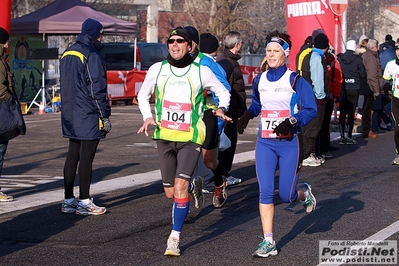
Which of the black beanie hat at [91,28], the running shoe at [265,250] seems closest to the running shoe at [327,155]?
the black beanie hat at [91,28]

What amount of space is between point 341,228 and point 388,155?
6526 millimetres

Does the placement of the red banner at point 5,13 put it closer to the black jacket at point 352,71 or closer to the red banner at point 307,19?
the black jacket at point 352,71

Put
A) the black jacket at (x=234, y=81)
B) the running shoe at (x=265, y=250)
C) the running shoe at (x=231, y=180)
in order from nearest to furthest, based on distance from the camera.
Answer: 1. the running shoe at (x=265, y=250)
2. the black jacket at (x=234, y=81)
3. the running shoe at (x=231, y=180)

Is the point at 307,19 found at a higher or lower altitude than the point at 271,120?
higher

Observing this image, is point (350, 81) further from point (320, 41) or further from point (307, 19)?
point (307, 19)

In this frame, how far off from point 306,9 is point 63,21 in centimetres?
800

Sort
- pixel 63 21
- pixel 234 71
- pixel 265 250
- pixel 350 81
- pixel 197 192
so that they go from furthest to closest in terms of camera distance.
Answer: pixel 63 21, pixel 350 81, pixel 234 71, pixel 197 192, pixel 265 250

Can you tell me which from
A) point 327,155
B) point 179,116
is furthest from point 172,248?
point 327,155

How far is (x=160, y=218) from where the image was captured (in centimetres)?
864

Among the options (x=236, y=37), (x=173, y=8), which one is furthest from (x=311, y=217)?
(x=173, y=8)

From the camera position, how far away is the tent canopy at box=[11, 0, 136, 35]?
947 inches

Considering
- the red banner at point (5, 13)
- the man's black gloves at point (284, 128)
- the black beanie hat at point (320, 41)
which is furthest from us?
the red banner at point (5, 13)

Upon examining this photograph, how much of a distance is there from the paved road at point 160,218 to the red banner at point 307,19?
6086 mm

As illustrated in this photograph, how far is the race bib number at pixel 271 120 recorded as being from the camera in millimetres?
7084
